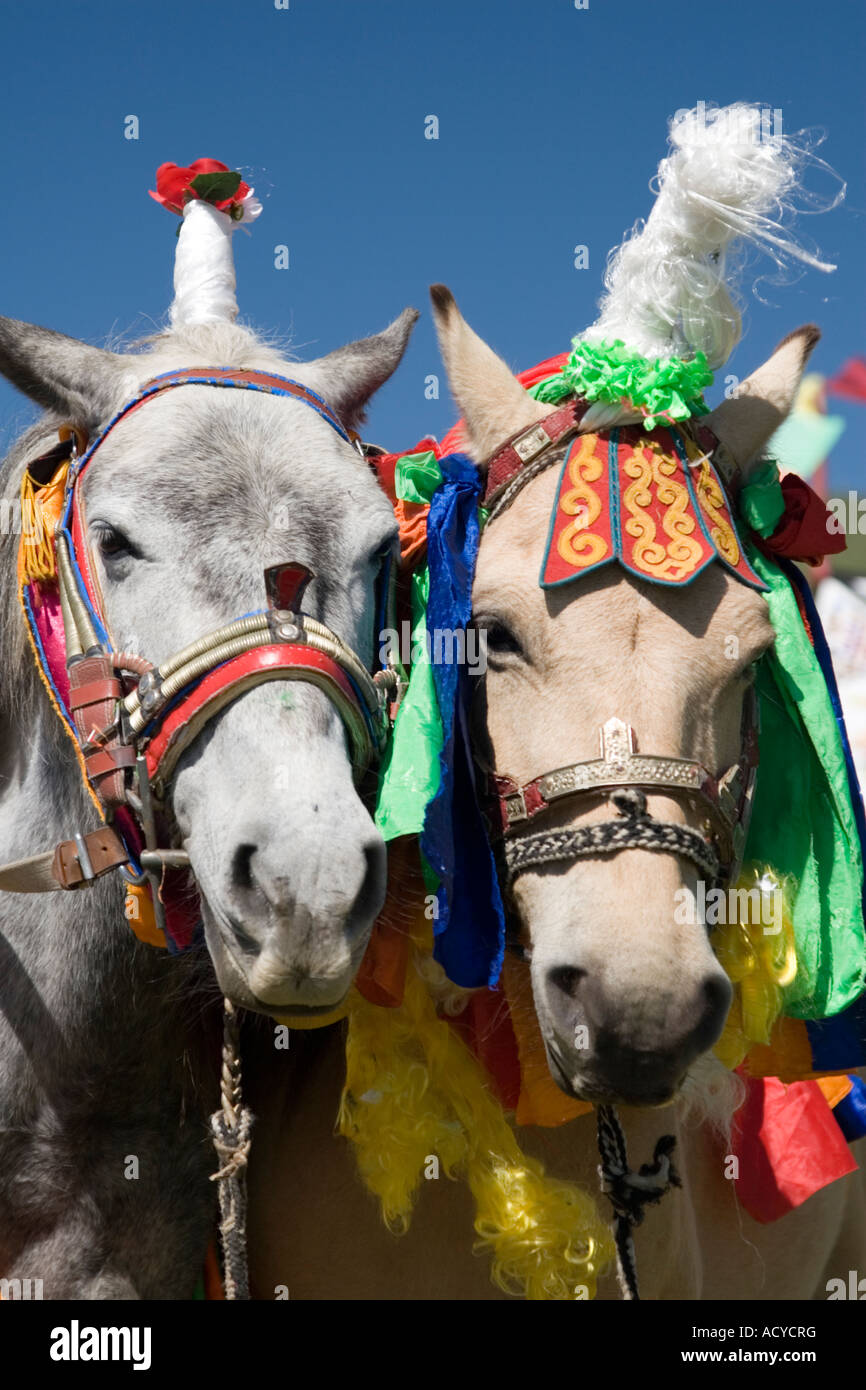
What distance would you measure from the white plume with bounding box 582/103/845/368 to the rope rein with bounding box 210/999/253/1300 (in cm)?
186

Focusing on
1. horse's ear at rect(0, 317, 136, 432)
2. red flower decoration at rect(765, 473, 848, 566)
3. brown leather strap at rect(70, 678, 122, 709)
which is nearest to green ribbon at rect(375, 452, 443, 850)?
brown leather strap at rect(70, 678, 122, 709)

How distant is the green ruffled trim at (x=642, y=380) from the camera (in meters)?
3.02

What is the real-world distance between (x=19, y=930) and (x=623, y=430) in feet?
6.01

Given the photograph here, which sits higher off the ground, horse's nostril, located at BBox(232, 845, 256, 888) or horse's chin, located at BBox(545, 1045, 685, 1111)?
horse's nostril, located at BBox(232, 845, 256, 888)

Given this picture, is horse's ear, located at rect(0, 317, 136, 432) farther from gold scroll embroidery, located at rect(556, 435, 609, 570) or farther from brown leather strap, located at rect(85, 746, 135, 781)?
gold scroll embroidery, located at rect(556, 435, 609, 570)

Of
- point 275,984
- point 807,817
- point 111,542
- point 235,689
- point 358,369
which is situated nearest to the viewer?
point 275,984

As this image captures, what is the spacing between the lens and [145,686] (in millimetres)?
2600

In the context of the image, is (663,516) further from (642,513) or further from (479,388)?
(479,388)

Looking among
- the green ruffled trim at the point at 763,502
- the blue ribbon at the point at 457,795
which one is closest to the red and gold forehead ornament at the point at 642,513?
the green ruffled trim at the point at 763,502

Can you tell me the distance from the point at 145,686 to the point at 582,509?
1025 millimetres

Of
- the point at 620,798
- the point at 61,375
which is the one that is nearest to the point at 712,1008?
the point at 620,798

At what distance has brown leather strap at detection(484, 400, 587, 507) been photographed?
309 centimetres
